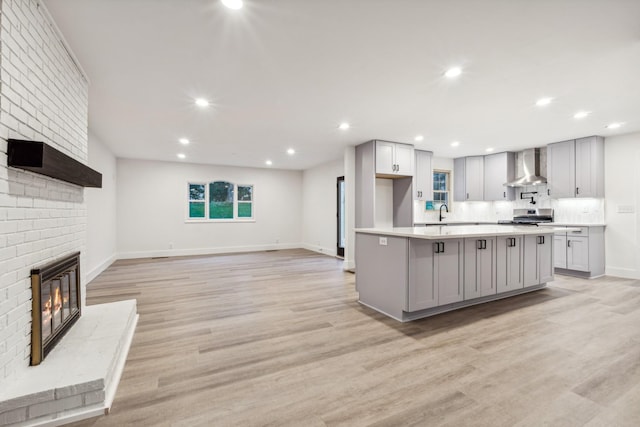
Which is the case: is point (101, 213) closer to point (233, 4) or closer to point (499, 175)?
point (233, 4)

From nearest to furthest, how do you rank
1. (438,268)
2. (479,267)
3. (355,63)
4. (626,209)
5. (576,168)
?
(355,63), (438,268), (479,267), (626,209), (576,168)

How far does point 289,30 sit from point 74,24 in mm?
1587

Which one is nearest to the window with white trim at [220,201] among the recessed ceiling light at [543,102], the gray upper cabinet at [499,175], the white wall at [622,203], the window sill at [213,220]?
the window sill at [213,220]

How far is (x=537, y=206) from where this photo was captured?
21.1ft

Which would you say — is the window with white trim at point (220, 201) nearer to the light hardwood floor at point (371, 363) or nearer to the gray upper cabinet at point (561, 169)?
the light hardwood floor at point (371, 363)

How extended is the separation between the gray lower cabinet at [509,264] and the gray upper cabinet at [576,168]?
2749mm

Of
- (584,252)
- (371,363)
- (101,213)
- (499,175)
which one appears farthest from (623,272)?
(101,213)

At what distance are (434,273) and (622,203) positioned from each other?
186 inches

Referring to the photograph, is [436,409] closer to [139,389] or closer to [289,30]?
[139,389]

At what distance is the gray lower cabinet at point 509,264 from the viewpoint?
12.4 feet

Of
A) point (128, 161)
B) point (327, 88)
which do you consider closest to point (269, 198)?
point (128, 161)

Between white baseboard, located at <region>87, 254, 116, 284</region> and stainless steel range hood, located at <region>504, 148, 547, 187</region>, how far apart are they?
8567 millimetres

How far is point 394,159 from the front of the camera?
577 cm

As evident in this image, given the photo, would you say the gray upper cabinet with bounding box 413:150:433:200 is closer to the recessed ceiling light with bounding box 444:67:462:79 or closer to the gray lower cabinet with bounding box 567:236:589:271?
the gray lower cabinet with bounding box 567:236:589:271
